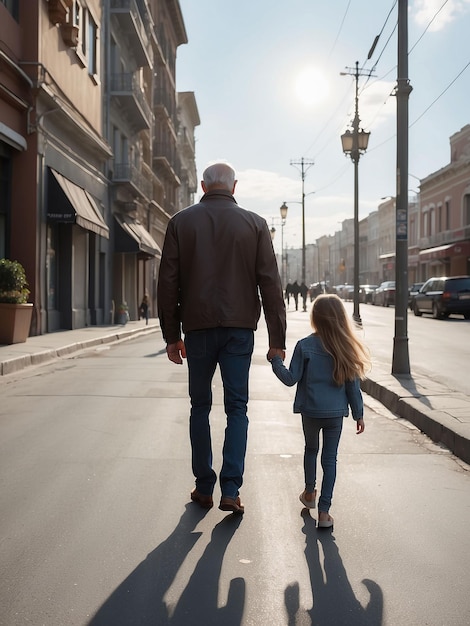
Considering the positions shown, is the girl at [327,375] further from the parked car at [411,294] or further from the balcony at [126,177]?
the parked car at [411,294]

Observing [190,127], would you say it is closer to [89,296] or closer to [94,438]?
[89,296]

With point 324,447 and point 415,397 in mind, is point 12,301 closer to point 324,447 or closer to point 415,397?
point 415,397

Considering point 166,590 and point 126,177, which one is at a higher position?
point 126,177

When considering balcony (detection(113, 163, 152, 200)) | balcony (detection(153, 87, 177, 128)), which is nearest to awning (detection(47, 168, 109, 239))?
balcony (detection(113, 163, 152, 200))

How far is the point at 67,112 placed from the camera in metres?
19.4

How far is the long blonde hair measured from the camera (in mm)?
4055

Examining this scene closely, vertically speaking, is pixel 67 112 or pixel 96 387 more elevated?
pixel 67 112

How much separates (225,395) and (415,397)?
4201 millimetres

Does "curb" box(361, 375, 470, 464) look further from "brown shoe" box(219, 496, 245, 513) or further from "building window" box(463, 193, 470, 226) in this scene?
"building window" box(463, 193, 470, 226)

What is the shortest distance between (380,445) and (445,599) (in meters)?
3.20

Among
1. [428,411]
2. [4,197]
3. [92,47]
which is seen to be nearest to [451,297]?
[92,47]

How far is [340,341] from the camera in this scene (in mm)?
4086

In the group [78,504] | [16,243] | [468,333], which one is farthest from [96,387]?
[468,333]

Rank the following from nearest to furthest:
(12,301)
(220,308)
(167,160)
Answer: (220,308)
(12,301)
(167,160)
